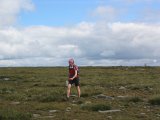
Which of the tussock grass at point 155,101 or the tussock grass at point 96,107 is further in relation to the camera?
the tussock grass at point 155,101

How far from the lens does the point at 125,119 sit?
56.3 ft

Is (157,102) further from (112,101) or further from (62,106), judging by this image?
(62,106)

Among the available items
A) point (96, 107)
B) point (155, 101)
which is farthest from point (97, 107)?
point (155, 101)

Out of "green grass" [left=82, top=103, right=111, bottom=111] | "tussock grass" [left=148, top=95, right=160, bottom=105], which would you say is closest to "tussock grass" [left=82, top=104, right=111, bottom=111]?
"green grass" [left=82, top=103, right=111, bottom=111]

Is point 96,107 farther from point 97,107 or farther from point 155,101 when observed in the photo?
point 155,101

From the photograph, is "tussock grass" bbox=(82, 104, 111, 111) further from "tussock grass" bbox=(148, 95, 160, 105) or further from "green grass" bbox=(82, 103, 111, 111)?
"tussock grass" bbox=(148, 95, 160, 105)

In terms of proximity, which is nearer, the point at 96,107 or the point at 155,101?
the point at 96,107

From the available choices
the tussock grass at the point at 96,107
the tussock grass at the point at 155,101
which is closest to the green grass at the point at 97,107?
the tussock grass at the point at 96,107

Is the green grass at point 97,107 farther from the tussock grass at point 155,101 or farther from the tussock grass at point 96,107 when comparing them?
the tussock grass at point 155,101

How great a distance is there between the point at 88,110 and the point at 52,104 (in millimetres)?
2739

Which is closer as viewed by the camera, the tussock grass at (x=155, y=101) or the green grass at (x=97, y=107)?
the green grass at (x=97, y=107)

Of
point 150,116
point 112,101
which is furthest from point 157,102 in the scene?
point 150,116

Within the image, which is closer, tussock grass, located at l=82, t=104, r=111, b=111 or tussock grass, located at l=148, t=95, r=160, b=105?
tussock grass, located at l=82, t=104, r=111, b=111

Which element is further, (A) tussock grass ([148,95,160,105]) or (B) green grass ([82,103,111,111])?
(A) tussock grass ([148,95,160,105])
